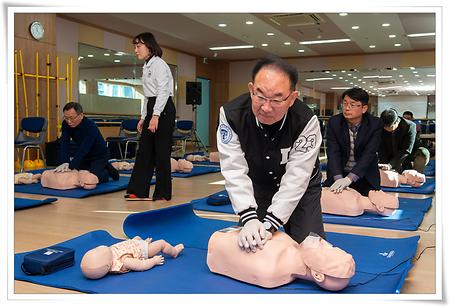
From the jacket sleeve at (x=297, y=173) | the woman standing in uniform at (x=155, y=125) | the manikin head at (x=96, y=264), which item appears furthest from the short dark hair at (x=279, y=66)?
the woman standing in uniform at (x=155, y=125)

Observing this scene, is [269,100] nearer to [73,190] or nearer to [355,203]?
[355,203]

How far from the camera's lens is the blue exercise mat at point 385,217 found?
270cm

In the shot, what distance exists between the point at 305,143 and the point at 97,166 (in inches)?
113

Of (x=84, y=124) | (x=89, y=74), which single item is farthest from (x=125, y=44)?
(x=84, y=124)

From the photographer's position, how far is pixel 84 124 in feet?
12.9

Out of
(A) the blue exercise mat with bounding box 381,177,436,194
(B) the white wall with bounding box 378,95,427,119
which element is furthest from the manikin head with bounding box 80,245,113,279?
(B) the white wall with bounding box 378,95,427,119

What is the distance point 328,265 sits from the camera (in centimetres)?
150

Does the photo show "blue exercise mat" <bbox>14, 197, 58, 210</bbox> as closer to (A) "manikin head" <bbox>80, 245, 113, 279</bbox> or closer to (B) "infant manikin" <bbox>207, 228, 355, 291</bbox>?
(A) "manikin head" <bbox>80, 245, 113, 279</bbox>

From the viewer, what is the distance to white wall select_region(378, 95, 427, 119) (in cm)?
1038

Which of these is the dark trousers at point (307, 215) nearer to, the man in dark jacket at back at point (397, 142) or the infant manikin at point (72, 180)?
the infant manikin at point (72, 180)

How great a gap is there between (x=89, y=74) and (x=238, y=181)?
7116 mm

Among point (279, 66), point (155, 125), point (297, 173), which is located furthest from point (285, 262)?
point (155, 125)

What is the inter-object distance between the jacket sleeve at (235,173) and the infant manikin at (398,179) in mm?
2967
